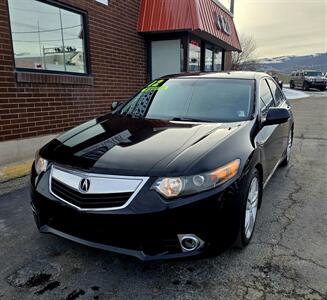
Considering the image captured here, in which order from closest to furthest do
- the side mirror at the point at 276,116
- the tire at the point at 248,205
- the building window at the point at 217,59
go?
the tire at the point at 248,205, the side mirror at the point at 276,116, the building window at the point at 217,59

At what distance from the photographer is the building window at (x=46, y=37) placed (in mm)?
5445

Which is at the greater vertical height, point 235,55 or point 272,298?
point 235,55

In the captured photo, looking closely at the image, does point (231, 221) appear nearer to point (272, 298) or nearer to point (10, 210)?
point (272, 298)

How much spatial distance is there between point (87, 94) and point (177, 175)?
5.23 m

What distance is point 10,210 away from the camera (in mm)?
3652

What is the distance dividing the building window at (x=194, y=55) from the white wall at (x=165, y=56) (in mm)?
858

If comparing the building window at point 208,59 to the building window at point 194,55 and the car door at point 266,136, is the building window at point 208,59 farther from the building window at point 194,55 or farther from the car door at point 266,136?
the car door at point 266,136

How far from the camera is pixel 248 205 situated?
2750 millimetres


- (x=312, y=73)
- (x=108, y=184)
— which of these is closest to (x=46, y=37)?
(x=108, y=184)

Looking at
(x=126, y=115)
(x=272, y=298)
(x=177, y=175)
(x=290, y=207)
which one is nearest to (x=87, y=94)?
(x=126, y=115)

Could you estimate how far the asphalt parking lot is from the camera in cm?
223

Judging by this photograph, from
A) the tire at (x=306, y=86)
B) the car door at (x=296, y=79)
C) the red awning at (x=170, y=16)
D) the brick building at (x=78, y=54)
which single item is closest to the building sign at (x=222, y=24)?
the brick building at (x=78, y=54)

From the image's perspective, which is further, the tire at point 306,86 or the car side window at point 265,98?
the tire at point 306,86

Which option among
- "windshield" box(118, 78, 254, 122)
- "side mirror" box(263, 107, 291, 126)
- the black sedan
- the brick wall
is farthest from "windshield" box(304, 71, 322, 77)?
the black sedan
